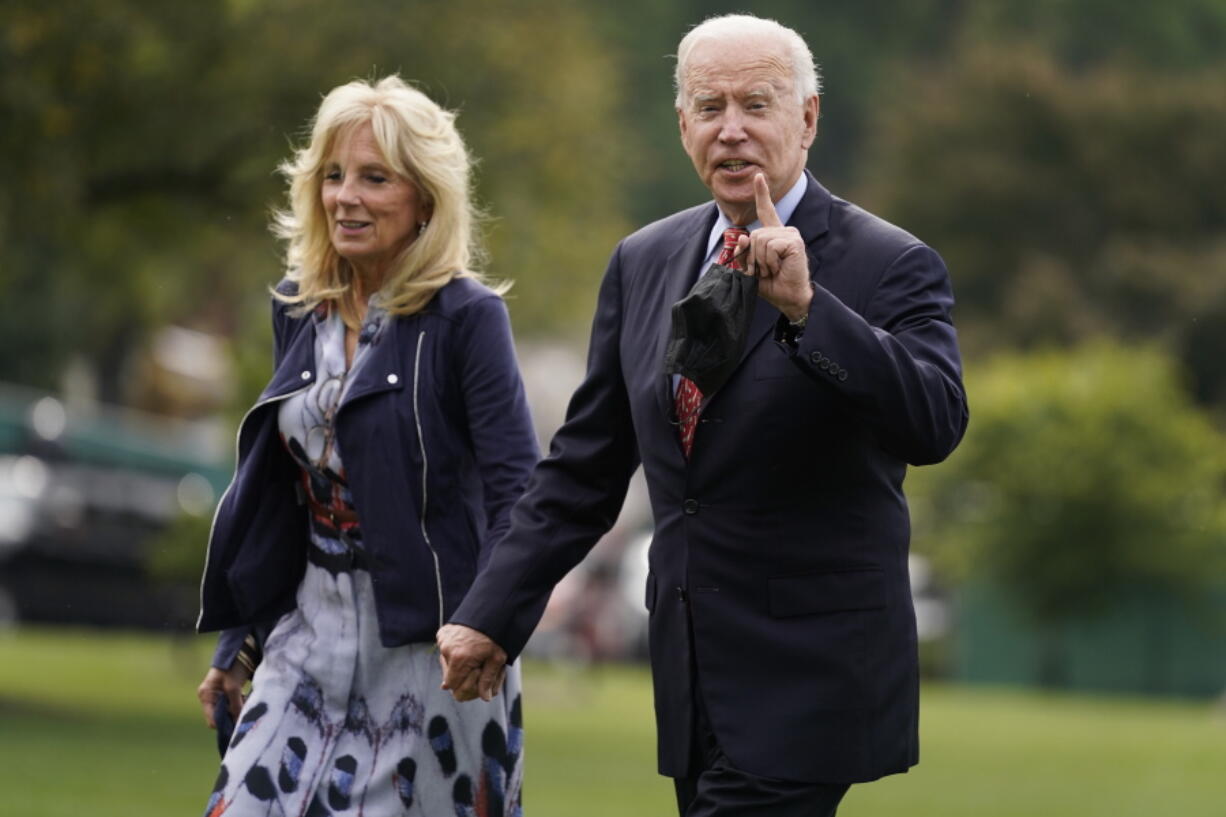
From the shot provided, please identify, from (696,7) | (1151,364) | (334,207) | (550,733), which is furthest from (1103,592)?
(696,7)

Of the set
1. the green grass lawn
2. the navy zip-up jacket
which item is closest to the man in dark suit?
the navy zip-up jacket

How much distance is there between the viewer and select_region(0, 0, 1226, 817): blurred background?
58.7 feet

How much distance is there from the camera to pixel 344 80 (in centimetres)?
1827

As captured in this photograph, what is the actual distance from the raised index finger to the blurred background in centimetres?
237

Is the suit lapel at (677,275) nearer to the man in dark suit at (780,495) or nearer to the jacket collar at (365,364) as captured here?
the man in dark suit at (780,495)

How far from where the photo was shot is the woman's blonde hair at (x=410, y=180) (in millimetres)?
6039

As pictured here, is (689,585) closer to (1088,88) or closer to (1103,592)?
(1103,592)

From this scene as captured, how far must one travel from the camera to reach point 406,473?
5836 mm

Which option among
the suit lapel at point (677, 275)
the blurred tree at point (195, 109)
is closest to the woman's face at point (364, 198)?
the suit lapel at point (677, 275)

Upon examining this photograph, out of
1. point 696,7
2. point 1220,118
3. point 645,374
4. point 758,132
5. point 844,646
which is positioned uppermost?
point 696,7

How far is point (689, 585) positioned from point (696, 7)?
58167mm

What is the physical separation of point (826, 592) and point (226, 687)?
6.05ft

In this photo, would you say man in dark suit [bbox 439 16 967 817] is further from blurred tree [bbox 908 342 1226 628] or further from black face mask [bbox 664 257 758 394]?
blurred tree [bbox 908 342 1226 628]

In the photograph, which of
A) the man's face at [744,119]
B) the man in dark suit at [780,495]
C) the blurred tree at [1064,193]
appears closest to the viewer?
the man in dark suit at [780,495]
